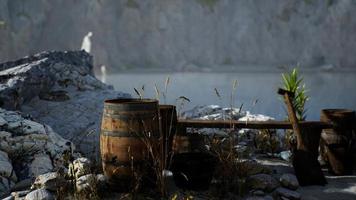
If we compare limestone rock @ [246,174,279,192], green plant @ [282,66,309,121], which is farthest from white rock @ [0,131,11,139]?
green plant @ [282,66,309,121]

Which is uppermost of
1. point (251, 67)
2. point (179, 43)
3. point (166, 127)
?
point (179, 43)

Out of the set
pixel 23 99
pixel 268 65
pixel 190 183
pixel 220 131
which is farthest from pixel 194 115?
pixel 268 65

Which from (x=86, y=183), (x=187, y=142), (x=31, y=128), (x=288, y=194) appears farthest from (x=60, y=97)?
(x=288, y=194)

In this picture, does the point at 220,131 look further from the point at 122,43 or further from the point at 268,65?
the point at 122,43

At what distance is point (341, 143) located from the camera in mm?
6602

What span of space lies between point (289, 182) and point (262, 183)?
41 centimetres

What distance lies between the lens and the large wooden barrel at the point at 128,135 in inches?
204

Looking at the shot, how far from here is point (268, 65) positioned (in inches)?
3954

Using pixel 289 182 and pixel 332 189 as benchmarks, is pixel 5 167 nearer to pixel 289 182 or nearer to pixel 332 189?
pixel 289 182

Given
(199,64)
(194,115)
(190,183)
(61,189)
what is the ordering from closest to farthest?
(61,189) → (190,183) → (194,115) → (199,64)

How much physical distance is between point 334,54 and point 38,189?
92.2 metres

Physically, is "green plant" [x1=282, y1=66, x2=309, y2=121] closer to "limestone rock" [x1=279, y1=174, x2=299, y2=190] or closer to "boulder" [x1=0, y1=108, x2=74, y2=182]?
"limestone rock" [x1=279, y1=174, x2=299, y2=190]

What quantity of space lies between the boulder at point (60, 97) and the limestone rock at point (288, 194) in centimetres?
384

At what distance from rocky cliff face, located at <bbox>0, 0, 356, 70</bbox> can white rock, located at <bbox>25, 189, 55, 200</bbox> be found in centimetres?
9313
